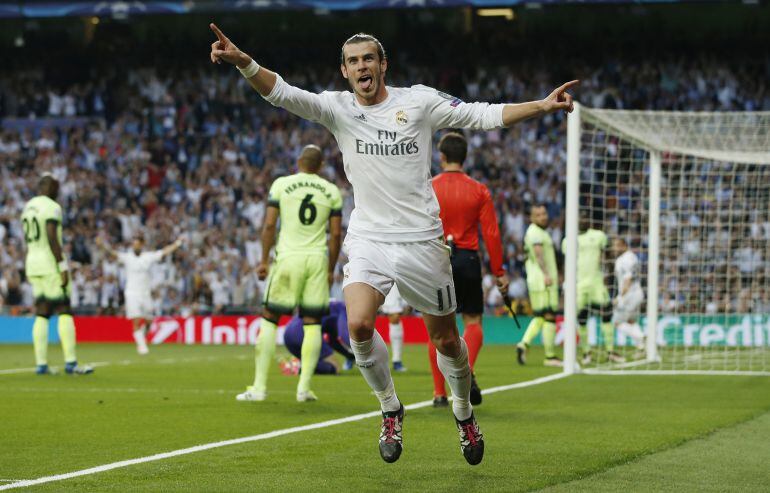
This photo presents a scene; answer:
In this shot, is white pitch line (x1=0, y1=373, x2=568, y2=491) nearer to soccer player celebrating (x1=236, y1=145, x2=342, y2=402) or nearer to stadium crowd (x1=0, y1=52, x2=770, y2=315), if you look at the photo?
soccer player celebrating (x1=236, y1=145, x2=342, y2=402)

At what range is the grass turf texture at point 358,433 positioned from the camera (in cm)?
668

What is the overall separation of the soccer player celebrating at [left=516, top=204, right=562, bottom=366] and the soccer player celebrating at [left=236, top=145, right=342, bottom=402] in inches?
259

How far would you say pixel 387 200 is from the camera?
7105 mm

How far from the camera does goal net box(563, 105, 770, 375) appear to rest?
1739 cm

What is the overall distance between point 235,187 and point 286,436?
23133 millimetres

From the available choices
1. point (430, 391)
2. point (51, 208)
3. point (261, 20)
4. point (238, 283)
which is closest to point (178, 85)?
point (261, 20)

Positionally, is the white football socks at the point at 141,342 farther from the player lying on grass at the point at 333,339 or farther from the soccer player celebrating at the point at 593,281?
the soccer player celebrating at the point at 593,281

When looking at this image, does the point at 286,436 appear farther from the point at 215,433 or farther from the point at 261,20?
the point at 261,20

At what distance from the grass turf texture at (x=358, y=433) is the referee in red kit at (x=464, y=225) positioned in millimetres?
948

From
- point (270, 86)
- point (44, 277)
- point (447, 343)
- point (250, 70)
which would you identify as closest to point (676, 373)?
point (44, 277)

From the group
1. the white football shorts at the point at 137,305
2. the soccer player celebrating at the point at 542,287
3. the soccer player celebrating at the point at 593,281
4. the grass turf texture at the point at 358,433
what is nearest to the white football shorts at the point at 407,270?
the grass turf texture at the point at 358,433

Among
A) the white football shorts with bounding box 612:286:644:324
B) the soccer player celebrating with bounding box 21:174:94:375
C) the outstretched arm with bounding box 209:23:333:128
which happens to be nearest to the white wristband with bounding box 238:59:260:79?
the outstretched arm with bounding box 209:23:333:128

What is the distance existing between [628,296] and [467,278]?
9826 mm

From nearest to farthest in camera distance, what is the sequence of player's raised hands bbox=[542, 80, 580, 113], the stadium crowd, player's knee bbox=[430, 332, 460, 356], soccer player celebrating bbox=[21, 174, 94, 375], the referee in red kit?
player's raised hands bbox=[542, 80, 580, 113]
player's knee bbox=[430, 332, 460, 356]
the referee in red kit
soccer player celebrating bbox=[21, 174, 94, 375]
the stadium crowd
